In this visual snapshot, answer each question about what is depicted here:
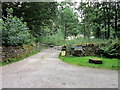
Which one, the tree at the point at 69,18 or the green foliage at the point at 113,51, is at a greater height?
the tree at the point at 69,18

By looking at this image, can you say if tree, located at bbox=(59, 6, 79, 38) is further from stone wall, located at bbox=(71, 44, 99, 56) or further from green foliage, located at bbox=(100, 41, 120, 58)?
green foliage, located at bbox=(100, 41, 120, 58)

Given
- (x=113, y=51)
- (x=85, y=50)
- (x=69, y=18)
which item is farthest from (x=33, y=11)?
(x=69, y=18)

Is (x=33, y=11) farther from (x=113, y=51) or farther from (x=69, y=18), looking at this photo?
(x=69, y=18)

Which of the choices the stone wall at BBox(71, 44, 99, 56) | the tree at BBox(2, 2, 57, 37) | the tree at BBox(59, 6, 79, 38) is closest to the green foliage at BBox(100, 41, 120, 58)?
the stone wall at BBox(71, 44, 99, 56)

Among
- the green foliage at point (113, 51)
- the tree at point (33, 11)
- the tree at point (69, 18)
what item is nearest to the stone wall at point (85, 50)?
the green foliage at point (113, 51)

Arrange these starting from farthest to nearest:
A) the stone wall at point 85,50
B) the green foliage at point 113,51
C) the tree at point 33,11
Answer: the tree at point 33,11 < the stone wall at point 85,50 < the green foliage at point 113,51

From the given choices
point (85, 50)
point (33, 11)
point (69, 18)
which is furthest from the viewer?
point (69, 18)

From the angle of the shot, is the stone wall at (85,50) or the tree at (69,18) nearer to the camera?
the stone wall at (85,50)

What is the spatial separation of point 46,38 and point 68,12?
23.9 ft

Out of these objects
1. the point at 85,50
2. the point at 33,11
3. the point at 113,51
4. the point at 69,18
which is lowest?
the point at 85,50

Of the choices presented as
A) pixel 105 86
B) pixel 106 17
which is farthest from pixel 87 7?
pixel 105 86

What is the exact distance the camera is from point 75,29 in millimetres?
25109

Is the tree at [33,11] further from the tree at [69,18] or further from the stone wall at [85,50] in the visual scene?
the tree at [69,18]

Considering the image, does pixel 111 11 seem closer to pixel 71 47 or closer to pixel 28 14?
pixel 71 47
